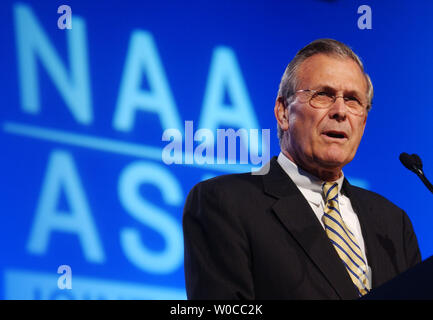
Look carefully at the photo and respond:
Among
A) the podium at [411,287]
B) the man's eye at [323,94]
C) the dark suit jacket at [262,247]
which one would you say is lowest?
the podium at [411,287]

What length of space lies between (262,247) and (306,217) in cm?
15

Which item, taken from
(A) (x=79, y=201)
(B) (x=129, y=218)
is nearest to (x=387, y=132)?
(B) (x=129, y=218)

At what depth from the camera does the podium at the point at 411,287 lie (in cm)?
82

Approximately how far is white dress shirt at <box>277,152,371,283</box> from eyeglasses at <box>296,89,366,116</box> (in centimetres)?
18

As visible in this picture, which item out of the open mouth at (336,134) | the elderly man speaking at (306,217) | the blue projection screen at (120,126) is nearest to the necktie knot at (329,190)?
the elderly man speaking at (306,217)

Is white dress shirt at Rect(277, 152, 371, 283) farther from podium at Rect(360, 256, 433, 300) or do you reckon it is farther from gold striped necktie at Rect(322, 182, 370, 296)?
podium at Rect(360, 256, 433, 300)

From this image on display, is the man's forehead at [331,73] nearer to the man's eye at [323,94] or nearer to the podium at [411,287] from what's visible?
the man's eye at [323,94]

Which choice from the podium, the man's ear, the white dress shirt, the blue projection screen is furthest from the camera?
the blue projection screen

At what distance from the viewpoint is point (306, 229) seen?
54.5 inches

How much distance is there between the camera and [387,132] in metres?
2.89

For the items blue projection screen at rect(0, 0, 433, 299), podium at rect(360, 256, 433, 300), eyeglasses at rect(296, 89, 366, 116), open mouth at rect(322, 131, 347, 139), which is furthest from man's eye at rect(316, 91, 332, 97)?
blue projection screen at rect(0, 0, 433, 299)

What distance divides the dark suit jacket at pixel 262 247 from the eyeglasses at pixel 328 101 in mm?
229

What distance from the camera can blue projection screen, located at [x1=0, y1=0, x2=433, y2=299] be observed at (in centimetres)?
229

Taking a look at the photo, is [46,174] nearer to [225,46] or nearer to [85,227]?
[85,227]
